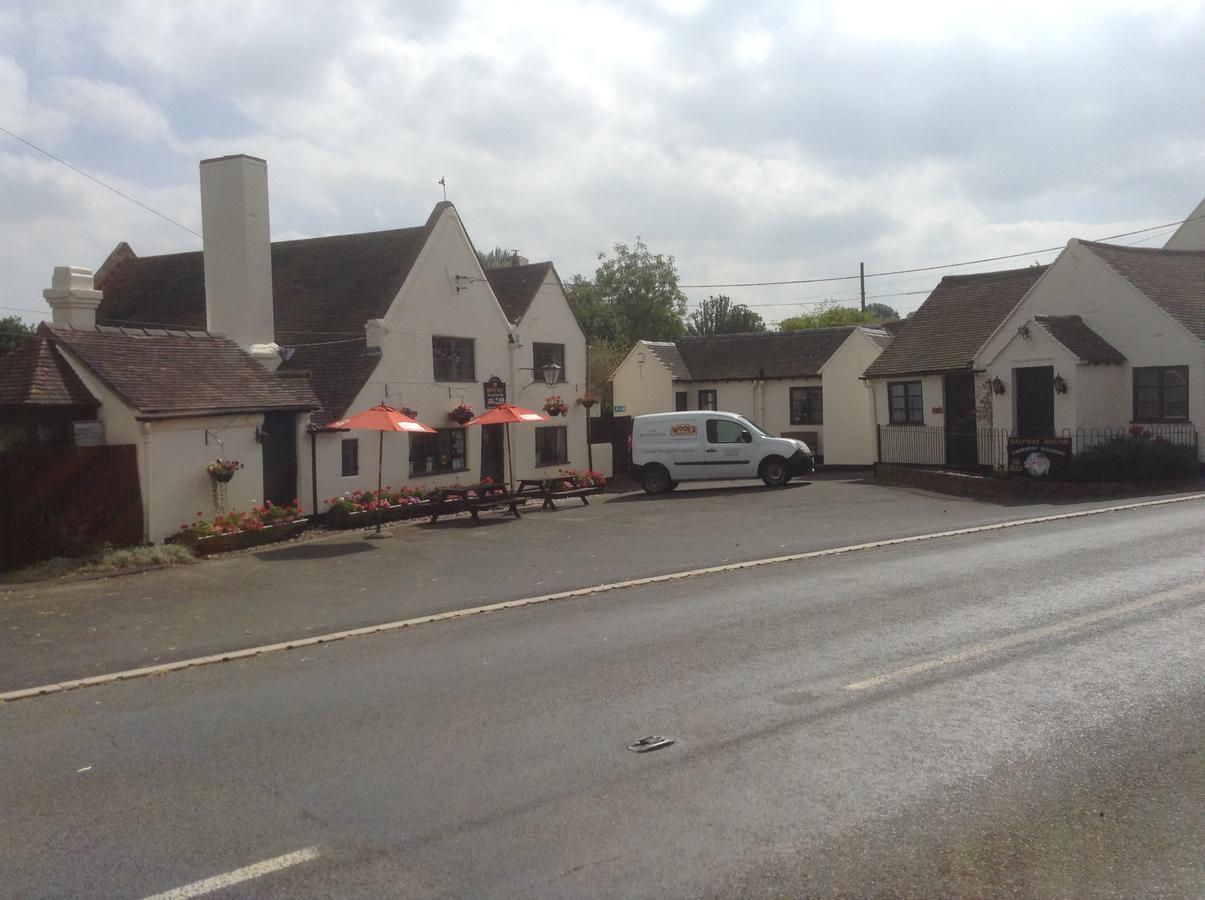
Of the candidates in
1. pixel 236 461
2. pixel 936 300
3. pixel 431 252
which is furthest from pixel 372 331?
pixel 936 300

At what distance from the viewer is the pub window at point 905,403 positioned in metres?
31.8

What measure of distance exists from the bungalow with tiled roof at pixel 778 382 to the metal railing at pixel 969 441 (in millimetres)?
5678

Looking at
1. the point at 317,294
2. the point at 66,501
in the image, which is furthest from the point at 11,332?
the point at 66,501

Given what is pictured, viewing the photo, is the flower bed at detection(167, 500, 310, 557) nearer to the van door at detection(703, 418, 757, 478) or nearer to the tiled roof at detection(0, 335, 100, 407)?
the tiled roof at detection(0, 335, 100, 407)

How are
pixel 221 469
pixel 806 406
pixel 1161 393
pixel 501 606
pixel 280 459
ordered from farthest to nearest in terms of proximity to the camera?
pixel 806 406
pixel 1161 393
pixel 280 459
pixel 221 469
pixel 501 606

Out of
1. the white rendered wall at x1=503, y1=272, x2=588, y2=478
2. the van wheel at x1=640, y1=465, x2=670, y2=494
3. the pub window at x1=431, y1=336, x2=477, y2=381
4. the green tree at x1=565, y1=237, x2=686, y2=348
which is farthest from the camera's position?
the green tree at x1=565, y1=237, x2=686, y2=348

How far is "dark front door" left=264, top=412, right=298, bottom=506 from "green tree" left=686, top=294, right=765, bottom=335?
2260 inches

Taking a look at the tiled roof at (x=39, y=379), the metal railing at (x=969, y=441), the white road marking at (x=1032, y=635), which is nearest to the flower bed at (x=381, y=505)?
the tiled roof at (x=39, y=379)

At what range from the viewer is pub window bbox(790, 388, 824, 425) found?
3944cm

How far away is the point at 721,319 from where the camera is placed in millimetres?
77688

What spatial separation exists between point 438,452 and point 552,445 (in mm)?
5204

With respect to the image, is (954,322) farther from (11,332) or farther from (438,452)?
(11,332)

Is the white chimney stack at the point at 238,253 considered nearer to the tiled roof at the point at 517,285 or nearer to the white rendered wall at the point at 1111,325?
the tiled roof at the point at 517,285

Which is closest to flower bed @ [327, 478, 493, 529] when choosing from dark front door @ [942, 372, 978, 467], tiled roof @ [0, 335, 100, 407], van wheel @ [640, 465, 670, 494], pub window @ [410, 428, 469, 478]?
pub window @ [410, 428, 469, 478]
